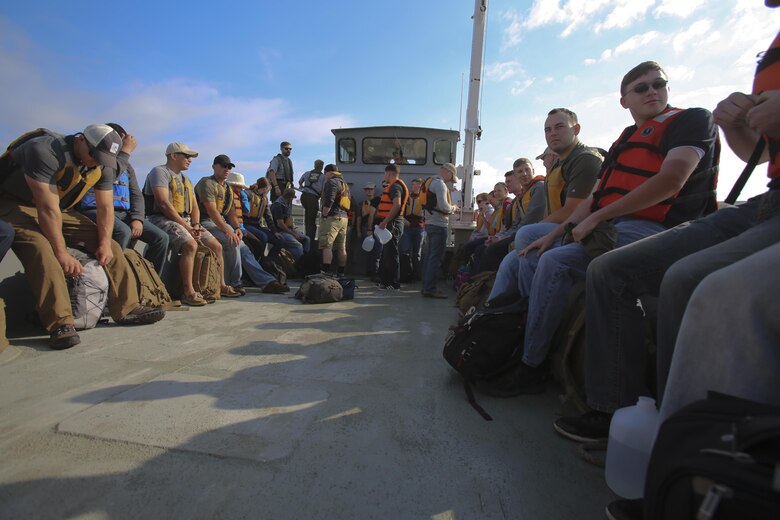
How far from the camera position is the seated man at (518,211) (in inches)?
141

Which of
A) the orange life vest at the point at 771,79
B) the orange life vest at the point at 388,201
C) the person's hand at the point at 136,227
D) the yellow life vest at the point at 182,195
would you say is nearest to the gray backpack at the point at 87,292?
the person's hand at the point at 136,227

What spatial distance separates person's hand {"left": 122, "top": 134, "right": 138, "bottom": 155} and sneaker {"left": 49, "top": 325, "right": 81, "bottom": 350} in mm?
1829

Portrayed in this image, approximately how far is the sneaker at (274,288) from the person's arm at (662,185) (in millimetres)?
3965

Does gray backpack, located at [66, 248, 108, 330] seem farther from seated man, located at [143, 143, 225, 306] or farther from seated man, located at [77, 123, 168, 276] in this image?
seated man, located at [143, 143, 225, 306]

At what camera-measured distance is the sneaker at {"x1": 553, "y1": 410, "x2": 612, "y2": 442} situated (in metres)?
1.47

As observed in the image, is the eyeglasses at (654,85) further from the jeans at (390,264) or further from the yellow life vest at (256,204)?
the yellow life vest at (256,204)

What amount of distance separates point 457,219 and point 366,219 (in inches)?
74.8

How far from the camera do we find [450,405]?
1769 millimetres

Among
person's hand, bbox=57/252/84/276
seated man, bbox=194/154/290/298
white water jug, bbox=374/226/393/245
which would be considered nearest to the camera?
person's hand, bbox=57/252/84/276

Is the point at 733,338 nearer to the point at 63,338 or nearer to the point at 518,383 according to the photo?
the point at 518,383

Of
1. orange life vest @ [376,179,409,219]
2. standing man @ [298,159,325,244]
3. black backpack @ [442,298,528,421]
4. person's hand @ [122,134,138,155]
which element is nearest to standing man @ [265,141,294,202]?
standing man @ [298,159,325,244]

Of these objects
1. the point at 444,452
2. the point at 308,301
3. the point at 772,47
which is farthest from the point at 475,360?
the point at 308,301

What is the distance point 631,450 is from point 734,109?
1.18 m

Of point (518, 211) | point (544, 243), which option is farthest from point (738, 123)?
point (518, 211)
